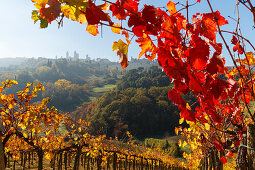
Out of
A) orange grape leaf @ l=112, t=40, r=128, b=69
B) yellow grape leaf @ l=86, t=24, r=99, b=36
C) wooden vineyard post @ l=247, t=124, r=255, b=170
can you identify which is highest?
yellow grape leaf @ l=86, t=24, r=99, b=36

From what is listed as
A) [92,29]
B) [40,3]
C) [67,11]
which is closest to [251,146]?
[92,29]

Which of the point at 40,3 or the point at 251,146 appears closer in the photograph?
the point at 40,3

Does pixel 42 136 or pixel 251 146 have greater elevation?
pixel 251 146

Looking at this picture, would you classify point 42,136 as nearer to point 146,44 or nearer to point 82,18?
point 82,18

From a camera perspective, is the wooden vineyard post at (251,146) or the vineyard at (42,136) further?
the vineyard at (42,136)

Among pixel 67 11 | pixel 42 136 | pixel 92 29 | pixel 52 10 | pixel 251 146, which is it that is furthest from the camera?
pixel 42 136

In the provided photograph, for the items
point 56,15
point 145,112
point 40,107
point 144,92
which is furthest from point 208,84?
point 144,92

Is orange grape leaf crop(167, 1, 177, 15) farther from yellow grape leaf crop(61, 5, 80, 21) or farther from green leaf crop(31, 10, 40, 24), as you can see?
green leaf crop(31, 10, 40, 24)

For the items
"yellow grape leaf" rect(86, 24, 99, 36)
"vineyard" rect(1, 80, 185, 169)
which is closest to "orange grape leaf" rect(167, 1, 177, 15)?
"yellow grape leaf" rect(86, 24, 99, 36)

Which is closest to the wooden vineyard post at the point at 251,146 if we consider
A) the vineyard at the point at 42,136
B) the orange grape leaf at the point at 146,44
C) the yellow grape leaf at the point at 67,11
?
the orange grape leaf at the point at 146,44

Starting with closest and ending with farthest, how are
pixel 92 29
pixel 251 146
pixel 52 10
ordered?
pixel 52 10, pixel 92 29, pixel 251 146

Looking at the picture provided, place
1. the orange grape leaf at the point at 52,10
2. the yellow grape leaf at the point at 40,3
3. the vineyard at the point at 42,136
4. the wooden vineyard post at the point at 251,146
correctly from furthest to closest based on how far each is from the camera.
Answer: the vineyard at the point at 42,136 → the wooden vineyard post at the point at 251,146 → the yellow grape leaf at the point at 40,3 → the orange grape leaf at the point at 52,10

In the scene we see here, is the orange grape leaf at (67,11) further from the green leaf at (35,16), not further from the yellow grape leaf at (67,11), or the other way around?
the green leaf at (35,16)

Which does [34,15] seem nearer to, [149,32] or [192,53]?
[149,32]
